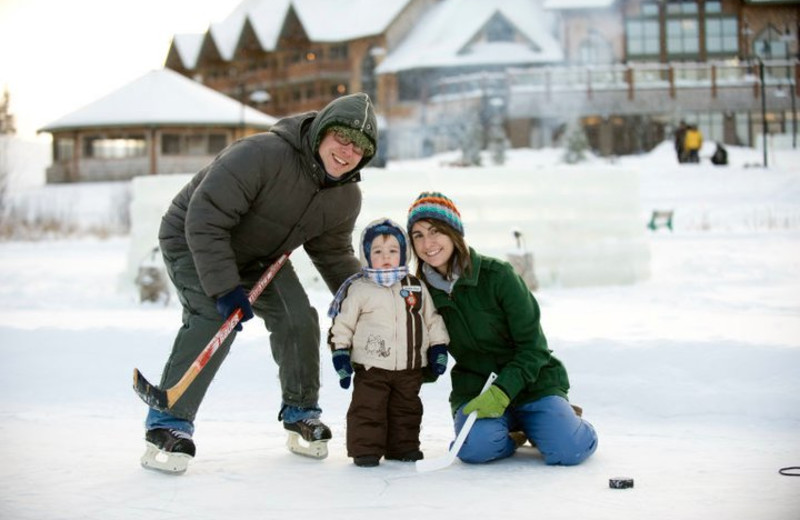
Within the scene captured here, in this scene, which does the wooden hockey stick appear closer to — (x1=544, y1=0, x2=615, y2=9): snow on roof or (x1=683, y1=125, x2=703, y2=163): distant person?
(x1=683, y1=125, x2=703, y2=163): distant person

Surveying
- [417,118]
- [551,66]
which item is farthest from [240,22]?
[551,66]

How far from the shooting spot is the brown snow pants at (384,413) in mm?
3734

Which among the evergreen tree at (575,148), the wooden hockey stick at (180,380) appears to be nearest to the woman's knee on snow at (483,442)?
the wooden hockey stick at (180,380)

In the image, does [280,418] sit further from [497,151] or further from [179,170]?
[179,170]

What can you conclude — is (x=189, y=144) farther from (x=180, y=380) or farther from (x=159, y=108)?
(x=180, y=380)

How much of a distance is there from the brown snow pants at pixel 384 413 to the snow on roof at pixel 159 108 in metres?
29.7

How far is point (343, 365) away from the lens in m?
3.71

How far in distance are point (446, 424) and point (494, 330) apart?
1.07m

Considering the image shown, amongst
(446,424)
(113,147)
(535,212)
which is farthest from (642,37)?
(446,424)

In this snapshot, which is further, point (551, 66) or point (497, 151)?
point (551, 66)

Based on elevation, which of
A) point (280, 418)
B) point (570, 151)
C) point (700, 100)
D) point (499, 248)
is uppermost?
point (700, 100)

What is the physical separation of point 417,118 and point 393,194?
2854 cm

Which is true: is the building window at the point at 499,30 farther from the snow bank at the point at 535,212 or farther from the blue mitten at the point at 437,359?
the blue mitten at the point at 437,359

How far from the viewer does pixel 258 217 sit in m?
3.81
